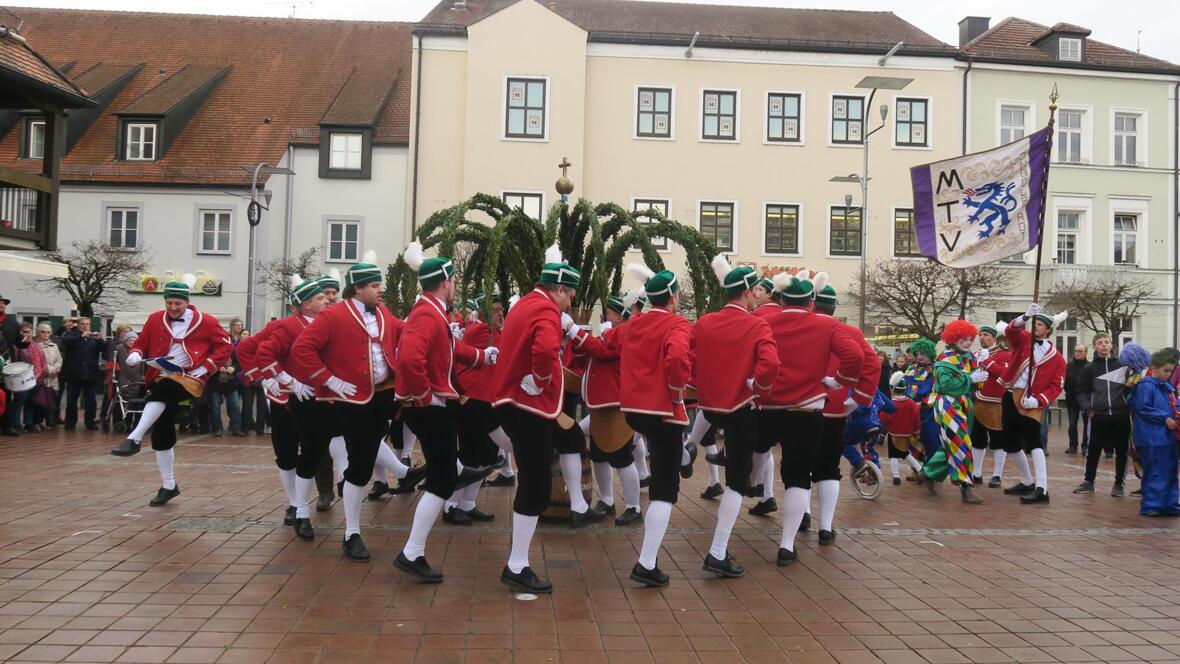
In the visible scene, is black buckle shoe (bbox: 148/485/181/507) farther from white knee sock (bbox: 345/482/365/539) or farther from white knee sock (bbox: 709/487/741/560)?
white knee sock (bbox: 709/487/741/560)

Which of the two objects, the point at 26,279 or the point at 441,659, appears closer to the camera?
the point at 441,659

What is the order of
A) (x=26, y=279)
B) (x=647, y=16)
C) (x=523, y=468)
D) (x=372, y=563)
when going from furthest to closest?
(x=647, y=16) < (x=26, y=279) < (x=372, y=563) < (x=523, y=468)

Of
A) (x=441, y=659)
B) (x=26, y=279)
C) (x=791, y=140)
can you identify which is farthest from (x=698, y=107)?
(x=441, y=659)

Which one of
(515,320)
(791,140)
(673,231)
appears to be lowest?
(515,320)

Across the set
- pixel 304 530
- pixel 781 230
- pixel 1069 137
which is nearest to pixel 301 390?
pixel 304 530

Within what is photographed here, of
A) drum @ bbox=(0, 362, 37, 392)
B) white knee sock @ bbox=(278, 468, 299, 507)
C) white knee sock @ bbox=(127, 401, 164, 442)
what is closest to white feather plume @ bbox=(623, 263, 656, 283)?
white knee sock @ bbox=(278, 468, 299, 507)

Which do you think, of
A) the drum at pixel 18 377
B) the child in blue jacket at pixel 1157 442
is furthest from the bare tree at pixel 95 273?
the child in blue jacket at pixel 1157 442

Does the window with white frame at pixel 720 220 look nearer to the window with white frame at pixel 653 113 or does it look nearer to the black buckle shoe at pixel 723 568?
the window with white frame at pixel 653 113

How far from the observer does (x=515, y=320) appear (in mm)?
5961

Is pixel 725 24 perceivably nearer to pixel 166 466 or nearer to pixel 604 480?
pixel 604 480

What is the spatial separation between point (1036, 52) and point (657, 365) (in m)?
33.9

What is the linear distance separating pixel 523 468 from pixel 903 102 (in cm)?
3092

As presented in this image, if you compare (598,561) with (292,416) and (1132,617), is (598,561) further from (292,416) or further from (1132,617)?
(1132,617)

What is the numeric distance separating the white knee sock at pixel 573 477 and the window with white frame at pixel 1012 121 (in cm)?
3079
